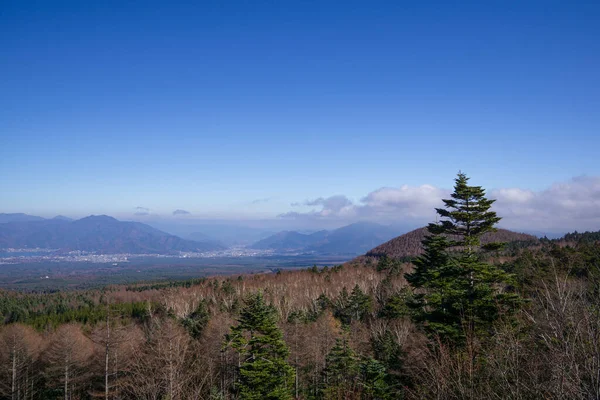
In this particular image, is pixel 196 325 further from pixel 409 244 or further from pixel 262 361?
pixel 409 244

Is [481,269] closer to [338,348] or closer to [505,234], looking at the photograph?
[338,348]

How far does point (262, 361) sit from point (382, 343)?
989 cm

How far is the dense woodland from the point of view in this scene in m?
6.68

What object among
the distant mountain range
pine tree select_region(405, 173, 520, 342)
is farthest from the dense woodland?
the distant mountain range

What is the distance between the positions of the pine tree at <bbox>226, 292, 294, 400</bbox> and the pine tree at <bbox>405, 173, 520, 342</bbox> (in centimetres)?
732

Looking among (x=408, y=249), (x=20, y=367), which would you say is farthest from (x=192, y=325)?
(x=408, y=249)

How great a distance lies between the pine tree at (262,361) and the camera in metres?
17.6

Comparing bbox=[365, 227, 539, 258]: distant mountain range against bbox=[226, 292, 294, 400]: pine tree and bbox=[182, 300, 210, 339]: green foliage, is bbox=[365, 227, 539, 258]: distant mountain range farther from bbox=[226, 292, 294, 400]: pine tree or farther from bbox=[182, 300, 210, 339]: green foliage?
bbox=[226, 292, 294, 400]: pine tree

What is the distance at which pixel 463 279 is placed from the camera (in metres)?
14.0

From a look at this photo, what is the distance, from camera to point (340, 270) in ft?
222

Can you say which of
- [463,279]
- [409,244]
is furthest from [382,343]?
[409,244]

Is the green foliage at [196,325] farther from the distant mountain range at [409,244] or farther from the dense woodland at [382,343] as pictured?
the distant mountain range at [409,244]

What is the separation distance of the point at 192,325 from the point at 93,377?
31.0 ft

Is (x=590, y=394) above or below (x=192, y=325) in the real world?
above
